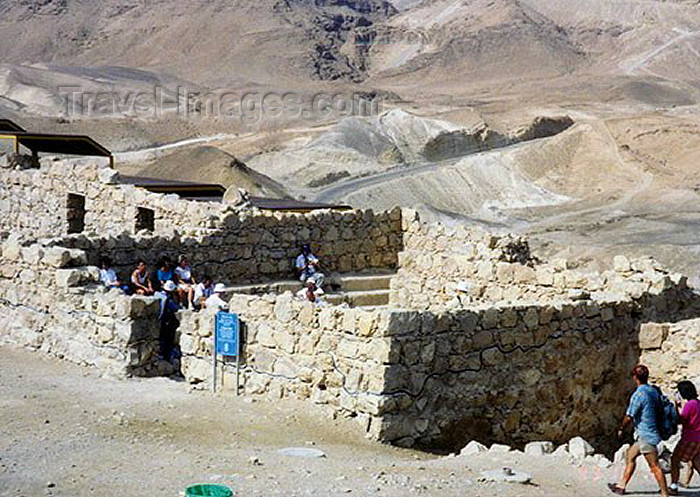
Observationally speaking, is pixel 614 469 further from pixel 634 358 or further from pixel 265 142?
pixel 265 142

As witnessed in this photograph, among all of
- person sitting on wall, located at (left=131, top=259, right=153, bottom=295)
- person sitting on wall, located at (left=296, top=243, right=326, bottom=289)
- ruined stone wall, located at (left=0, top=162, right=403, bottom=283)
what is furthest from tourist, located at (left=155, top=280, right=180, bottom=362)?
person sitting on wall, located at (left=296, top=243, right=326, bottom=289)

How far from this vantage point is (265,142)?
70.9 meters

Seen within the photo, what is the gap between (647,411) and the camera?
8.71m

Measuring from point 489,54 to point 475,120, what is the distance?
240 ft

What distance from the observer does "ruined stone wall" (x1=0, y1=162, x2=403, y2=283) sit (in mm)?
15594

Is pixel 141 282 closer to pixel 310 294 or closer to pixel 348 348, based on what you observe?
pixel 310 294

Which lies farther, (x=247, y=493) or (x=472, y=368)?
(x=472, y=368)

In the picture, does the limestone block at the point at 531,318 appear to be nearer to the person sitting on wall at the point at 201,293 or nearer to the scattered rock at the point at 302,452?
the scattered rock at the point at 302,452

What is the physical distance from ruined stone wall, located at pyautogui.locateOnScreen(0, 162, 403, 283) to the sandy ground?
3.91 m

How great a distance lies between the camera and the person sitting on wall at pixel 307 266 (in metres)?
16.9

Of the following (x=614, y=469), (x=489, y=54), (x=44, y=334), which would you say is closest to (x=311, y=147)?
(x=44, y=334)

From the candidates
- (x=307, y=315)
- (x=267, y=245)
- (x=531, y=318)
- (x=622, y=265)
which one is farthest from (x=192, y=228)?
(x=531, y=318)

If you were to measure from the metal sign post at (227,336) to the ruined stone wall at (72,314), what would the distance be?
3.86 feet

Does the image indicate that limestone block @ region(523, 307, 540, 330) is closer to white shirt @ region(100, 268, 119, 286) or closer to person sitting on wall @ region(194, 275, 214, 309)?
person sitting on wall @ region(194, 275, 214, 309)
